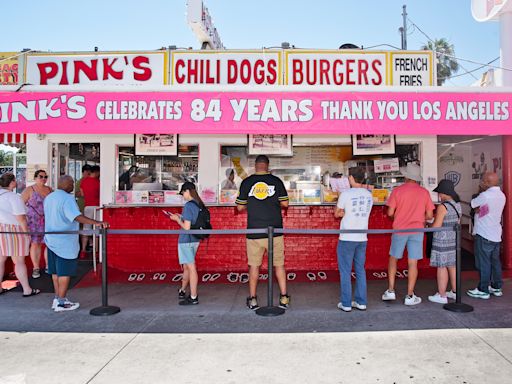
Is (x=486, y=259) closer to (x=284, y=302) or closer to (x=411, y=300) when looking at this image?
(x=411, y=300)

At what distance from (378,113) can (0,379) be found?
529cm

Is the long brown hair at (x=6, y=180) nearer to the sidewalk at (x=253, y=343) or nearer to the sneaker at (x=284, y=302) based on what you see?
the sidewalk at (x=253, y=343)

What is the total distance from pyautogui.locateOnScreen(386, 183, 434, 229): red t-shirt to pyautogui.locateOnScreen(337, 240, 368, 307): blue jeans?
2.36 ft

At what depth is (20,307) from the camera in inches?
236

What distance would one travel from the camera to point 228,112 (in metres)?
6.18

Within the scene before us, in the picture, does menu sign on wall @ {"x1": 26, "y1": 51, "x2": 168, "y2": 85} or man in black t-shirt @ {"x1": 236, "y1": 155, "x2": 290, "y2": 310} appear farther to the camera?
menu sign on wall @ {"x1": 26, "y1": 51, "x2": 168, "y2": 85}

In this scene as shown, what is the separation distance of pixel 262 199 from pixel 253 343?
5.85ft

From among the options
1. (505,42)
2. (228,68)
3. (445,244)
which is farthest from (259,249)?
(505,42)

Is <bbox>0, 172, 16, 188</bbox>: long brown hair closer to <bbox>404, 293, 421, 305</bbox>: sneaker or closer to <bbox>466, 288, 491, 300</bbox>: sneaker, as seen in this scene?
<bbox>404, 293, 421, 305</bbox>: sneaker

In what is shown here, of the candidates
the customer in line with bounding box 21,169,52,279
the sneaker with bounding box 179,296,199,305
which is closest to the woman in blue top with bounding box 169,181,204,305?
the sneaker with bounding box 179,296,199,305

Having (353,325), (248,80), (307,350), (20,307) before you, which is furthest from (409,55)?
(20,307)

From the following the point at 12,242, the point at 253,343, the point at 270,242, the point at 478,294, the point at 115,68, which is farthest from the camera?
the point at 115,68

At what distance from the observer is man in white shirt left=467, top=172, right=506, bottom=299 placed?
19.9 feet

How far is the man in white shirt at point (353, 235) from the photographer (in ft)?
18.1
